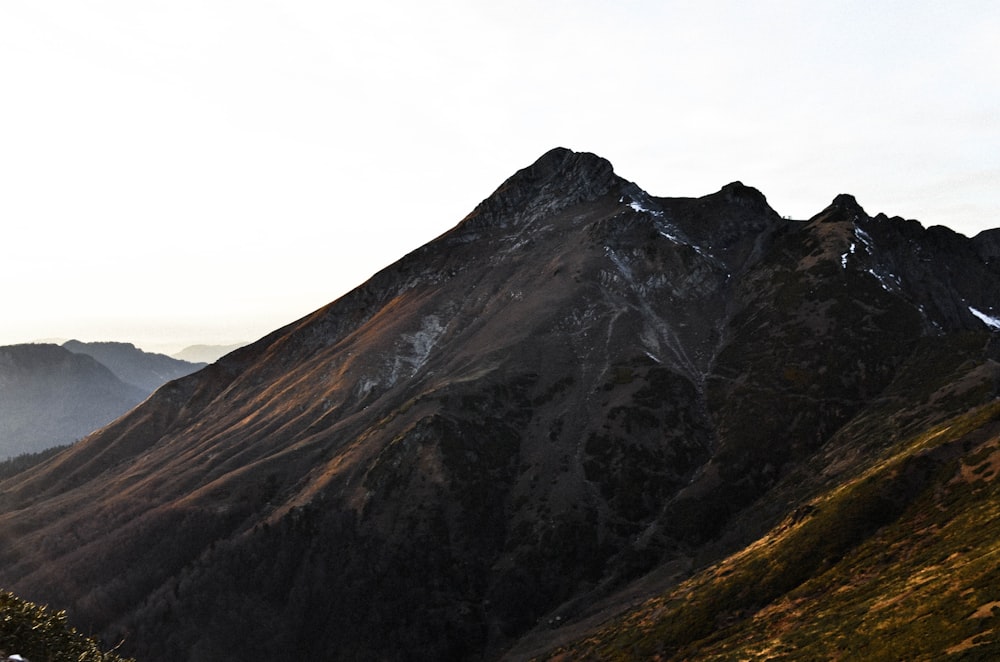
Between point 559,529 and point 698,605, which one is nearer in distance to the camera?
point 698,605

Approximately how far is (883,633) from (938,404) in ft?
369

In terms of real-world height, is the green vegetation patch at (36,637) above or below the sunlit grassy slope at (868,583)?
above

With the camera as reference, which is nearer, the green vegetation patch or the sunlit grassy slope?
the green vegetation patch

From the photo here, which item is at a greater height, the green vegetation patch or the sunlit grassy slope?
the green vegetation patch

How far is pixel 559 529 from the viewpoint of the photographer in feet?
550

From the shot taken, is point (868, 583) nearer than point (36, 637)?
No

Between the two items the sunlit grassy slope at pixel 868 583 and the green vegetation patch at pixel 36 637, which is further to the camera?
the sunlit grassy slope at pixel 868 583

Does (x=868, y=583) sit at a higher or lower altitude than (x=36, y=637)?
lower

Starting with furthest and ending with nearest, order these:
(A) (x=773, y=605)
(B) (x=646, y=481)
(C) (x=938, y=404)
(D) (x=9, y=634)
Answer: (B) (x=646, y=481), (C) (x=938, y=404), (A) (x=773, y=605), (D) (x=9, y=634)

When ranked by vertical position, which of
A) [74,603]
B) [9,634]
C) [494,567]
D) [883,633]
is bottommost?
[494,567]

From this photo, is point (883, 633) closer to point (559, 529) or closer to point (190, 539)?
point (559, 529)

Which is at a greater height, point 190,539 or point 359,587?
point 190,539

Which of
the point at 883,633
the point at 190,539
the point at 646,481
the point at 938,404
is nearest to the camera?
the point at 883,633

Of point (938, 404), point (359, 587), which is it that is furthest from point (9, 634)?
→ point (938, 404)
